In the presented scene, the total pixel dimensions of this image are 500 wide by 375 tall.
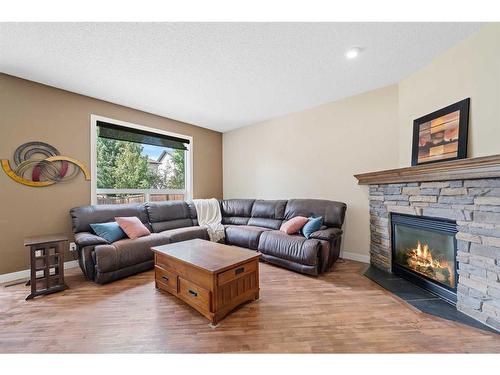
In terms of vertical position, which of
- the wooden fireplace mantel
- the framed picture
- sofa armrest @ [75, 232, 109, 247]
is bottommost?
sofa armrest @ [75, 232, 109, 247]

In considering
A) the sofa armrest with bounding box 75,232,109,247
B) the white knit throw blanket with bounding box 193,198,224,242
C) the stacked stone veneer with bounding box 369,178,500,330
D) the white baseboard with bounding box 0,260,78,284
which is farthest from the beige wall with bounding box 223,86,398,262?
the white baseboard with bounding box 0,260,78,284

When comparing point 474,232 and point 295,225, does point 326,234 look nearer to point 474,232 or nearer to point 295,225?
point 295,225

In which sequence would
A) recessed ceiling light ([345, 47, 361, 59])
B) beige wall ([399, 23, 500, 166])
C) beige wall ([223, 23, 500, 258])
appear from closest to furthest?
1. beige wall ([399, 23, 500, 166])
2. beige wall ([223, 23, 500, 258])
3. recessed ceiling light ([345, 47, 361, 59])

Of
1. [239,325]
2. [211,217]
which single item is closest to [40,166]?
[211,217]

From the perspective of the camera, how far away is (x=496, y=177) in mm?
1608

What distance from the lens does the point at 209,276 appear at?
1768mm

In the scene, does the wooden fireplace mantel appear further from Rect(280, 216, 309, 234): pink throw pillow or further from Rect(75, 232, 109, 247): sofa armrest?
Rect(75, 232, 109, 247): sofa armrest

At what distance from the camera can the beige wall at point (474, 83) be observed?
→ 1.76 meters

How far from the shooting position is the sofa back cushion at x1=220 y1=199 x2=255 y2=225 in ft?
13.9

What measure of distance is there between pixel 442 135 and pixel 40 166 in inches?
194

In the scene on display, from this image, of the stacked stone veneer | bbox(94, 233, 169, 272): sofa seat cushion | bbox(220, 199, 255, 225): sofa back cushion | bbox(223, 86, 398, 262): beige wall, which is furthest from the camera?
bbox(220, 199, 255, 225): sofa back cushion

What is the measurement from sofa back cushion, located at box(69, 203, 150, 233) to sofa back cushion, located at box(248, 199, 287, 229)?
1.97m

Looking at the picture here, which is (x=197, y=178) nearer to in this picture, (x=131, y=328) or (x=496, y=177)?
(x=131, y=328)
